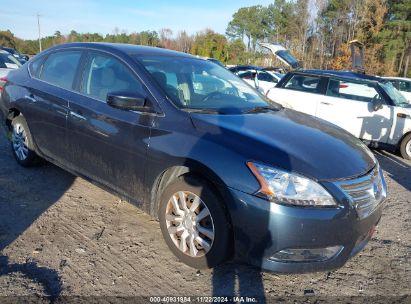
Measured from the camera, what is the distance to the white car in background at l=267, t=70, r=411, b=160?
7.43 metres

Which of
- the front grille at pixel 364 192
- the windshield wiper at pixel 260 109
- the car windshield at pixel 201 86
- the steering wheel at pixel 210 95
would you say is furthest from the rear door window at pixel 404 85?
the front grille at pixel 364 192

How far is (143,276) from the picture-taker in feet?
9.56

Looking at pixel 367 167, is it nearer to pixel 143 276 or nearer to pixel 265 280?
pixel 265 280

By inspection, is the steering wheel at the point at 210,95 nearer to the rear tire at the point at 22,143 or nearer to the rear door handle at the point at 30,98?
the rear door handle at the point at 30,98

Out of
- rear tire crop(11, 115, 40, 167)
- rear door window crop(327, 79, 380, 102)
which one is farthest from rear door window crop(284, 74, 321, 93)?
rear tire crop(11, 115, 40, 167)

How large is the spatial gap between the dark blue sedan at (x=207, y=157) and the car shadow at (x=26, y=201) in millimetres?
396

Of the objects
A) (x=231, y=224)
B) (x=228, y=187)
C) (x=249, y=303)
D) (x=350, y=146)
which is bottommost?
(x=249, y=303)

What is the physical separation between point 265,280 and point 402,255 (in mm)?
1464

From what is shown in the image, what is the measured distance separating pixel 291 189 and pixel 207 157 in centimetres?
65

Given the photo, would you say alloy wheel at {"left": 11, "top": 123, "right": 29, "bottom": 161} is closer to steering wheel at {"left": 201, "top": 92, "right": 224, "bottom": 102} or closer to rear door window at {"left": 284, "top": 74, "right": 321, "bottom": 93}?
steering wheel at {"left": 201, "top": 92, "right": 224, "bottom": 102}

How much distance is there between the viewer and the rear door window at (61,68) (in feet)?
13.5

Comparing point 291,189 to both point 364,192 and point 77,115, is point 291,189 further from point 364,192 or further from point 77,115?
point 77,115

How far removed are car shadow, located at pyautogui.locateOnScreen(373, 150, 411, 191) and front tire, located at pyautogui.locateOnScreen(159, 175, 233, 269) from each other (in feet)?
13.0

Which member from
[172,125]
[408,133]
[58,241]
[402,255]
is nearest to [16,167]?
[58,241]
